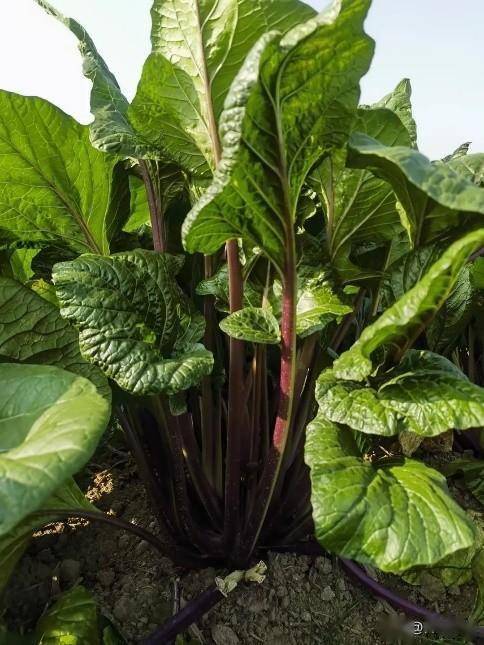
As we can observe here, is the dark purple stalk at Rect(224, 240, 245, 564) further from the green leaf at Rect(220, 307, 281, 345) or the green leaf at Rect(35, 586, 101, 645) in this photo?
the green leaf at Rect(35, 586, 101, 645)

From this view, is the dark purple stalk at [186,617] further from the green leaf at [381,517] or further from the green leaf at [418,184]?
the green leaf at [418,184]

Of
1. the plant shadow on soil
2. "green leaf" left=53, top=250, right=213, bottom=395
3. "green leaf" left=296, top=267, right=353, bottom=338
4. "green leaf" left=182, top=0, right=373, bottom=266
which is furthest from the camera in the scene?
the plant shadow on soil

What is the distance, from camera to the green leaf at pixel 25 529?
0.83 metres

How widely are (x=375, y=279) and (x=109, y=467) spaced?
2.72ft

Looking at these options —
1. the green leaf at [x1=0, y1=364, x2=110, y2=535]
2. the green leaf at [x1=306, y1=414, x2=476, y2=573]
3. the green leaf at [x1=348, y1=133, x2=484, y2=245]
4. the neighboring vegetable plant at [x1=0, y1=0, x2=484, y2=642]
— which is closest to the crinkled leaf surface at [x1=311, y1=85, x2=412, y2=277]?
the neighboring vegetable plant at [x1=0, y1=0, x2=484, y2=642]

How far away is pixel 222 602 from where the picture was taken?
1014 mm

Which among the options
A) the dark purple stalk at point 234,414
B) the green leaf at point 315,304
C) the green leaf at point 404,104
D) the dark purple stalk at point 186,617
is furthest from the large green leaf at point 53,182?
the dark purple stalk at point 186,617

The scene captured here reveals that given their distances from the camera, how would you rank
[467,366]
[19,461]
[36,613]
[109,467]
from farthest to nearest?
[467,366] < [109,467] < [36,613] < [19,461]

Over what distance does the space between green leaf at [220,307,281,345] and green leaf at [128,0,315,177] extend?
26cm

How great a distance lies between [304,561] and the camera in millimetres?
1081

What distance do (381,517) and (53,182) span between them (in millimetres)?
762

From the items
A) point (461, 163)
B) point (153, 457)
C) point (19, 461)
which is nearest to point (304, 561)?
point (153, 457)

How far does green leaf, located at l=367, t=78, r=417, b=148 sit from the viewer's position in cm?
104

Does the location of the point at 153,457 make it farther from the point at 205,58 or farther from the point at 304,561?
the point at 205,58
